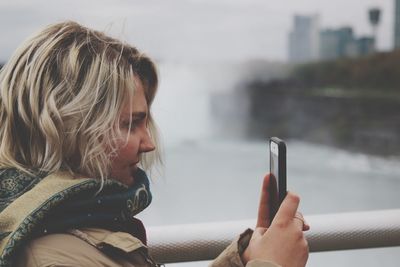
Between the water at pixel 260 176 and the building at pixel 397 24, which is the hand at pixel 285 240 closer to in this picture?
the water at pixel 260 176

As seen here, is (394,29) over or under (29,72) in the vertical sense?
under

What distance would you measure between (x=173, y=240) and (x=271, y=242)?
34 cm

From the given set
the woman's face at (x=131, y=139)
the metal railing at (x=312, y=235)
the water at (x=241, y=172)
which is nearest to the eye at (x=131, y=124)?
the woman's face at (x=131, y=139)

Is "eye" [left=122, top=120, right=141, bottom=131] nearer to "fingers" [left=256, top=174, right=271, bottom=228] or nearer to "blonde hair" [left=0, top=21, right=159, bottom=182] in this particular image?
"blonde hair" [left=0, top=21, right=159, bottom=182]

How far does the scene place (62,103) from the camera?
1.81ft

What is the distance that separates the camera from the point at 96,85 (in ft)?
1.82

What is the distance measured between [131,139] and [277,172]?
188 millimetres

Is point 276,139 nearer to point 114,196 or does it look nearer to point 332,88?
point 114,196

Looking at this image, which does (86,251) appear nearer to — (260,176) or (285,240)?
Answer: (285,240)

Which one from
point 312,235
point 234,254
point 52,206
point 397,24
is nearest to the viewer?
point 52,206

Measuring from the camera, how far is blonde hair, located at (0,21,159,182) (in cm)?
55

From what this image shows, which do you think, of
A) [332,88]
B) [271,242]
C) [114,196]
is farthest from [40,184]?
[332,88]

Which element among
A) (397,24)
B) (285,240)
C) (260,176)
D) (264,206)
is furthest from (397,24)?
(285,240)

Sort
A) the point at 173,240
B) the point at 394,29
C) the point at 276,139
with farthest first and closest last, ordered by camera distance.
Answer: the point at 394,29, the point at 173,240, the point at 276,139
